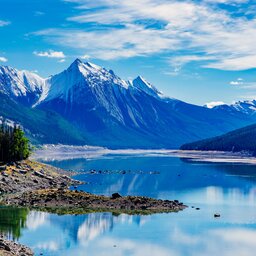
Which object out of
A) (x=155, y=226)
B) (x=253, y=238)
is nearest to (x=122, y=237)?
(x=155, y=226)

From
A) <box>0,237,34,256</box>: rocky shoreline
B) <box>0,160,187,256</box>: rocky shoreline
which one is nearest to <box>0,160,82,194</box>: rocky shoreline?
<box>0,160,187,256</box>: rocky shoreline

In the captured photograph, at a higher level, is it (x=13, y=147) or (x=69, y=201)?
(x=13, y=147)

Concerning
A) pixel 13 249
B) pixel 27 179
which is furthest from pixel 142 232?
pixel 27 179

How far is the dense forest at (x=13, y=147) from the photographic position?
176 meters

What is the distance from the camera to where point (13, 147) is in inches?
7057

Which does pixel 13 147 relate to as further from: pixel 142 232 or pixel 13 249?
pixel 13 249

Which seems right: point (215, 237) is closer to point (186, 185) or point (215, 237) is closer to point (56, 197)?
point (56, 197)

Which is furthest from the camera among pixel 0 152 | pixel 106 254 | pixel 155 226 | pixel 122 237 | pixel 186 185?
pixel 186 185

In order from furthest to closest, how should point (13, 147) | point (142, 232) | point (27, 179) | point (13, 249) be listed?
Result: point (13, 147), point (27, 179), point (142, 232), point (13, 249)

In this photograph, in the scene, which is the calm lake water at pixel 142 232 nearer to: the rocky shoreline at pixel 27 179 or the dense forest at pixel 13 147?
the rocky shoreline at pixel 27 179

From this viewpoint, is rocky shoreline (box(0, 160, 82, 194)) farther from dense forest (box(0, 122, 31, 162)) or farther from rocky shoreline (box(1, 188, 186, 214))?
rocky shoreline (box(1, 188, 186, 214))

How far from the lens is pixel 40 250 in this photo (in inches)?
3314

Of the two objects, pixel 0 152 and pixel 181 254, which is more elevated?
pixel 0 152

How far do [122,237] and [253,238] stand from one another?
23402 millimetres
